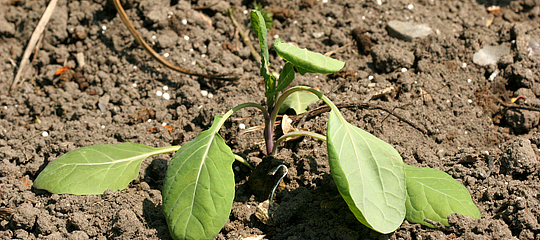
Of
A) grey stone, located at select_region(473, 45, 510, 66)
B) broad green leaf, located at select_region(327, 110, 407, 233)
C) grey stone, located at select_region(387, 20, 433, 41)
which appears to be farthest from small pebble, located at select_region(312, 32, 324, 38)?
broad green leaf, located at select_region(327, 110, 407, 233)

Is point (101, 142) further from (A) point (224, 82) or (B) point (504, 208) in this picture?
(B) point (504, 208)

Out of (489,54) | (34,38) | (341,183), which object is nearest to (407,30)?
(489,54)

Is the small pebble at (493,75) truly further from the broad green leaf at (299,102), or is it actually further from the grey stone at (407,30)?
the broad green leaf at (299,102)

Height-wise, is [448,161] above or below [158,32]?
below

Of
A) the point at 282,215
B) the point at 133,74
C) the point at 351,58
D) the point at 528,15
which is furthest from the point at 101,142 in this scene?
the point at 528,15

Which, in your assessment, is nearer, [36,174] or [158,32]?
[36,174]

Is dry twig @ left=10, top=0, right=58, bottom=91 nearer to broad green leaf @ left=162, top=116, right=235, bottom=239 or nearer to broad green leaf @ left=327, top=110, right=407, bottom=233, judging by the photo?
broad green leaf @ left=162, top=116, right=235, bottom=239
